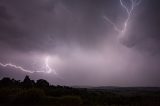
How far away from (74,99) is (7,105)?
28.9 ft

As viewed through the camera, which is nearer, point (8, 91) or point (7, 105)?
point (7, 105)

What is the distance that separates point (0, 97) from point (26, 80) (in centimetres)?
4165

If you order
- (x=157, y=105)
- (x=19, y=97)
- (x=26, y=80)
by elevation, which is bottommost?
(x=157, y=105)

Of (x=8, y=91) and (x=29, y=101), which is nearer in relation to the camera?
(x=29, y=101)

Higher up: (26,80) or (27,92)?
(26,80)

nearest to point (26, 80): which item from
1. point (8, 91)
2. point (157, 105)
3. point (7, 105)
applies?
point (8, 91)

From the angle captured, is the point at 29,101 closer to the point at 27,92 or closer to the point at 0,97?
the point at 27,92

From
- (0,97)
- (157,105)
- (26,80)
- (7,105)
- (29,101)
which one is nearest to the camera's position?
(157,105)

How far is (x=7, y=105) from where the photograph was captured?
20359 mm

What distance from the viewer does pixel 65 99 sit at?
25984 millimetres

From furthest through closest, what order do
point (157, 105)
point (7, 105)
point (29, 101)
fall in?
point (29, 101) → point (7, 105) → point (157, 105)

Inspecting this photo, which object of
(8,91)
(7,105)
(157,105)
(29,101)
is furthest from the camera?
(8,91)

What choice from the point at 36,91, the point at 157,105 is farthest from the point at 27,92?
the point at 157,105

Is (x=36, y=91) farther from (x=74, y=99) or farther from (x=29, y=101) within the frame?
(x=74, y=99)
